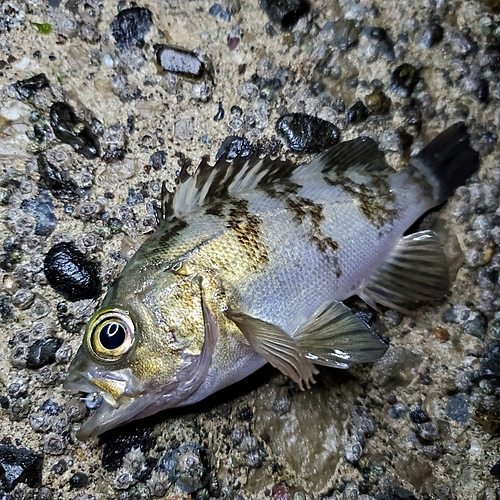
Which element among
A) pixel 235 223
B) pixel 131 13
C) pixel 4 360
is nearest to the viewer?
pixel 235 223

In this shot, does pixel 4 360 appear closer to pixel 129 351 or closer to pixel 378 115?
pixel 129 351

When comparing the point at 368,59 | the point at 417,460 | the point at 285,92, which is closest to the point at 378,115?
the point at 368,59

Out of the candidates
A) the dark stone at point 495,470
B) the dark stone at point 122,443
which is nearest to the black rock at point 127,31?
the dark stone at point 122,443

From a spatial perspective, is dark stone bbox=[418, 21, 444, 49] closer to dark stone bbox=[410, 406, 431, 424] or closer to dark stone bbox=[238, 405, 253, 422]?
dark stone bbox=[410, 406, 431, 424]

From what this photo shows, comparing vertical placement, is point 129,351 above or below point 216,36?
below

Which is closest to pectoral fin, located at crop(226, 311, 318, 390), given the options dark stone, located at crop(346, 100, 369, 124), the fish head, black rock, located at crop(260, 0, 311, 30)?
the fish head

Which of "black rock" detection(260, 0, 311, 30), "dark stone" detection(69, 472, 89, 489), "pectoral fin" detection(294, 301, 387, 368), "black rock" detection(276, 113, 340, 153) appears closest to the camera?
"pectoral fin" detection(294, 301, 387, 368)

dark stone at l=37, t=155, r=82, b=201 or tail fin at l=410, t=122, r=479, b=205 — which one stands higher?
tail fin at l=410, t=122, r=479, b=205

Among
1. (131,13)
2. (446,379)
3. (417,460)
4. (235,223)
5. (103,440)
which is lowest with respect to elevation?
(103,440)
